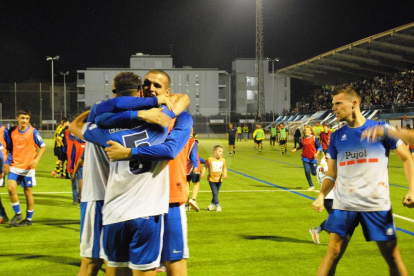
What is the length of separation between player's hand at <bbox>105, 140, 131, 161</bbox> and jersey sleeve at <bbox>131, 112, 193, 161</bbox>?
0.12ft

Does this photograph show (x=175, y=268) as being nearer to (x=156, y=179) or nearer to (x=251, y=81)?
(x=156, y=179)

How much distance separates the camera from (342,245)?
4387 mm

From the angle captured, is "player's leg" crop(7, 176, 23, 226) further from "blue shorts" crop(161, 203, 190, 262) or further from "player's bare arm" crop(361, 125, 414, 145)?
"player's bare arm" crop(361, 125, 414, 145)

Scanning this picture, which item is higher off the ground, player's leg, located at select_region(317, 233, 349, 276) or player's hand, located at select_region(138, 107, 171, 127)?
player's hand, located at select_region(138, 107, 171, 127)

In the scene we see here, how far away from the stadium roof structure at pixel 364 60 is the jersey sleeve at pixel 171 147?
33909 millimetres

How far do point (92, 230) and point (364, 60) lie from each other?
4642cm

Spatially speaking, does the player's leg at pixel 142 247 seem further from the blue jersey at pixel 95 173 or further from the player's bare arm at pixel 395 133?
the player's bare arm at pixel 395 133

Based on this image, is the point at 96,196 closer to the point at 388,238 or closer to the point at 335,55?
the point at 388,238

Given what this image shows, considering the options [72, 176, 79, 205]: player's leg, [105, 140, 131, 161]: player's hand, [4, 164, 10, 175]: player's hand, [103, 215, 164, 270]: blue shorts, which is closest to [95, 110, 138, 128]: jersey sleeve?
[105, 140, 131, 161]: player's hand

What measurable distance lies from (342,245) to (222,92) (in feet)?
253

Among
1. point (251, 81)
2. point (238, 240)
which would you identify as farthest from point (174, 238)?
point (251, 81)

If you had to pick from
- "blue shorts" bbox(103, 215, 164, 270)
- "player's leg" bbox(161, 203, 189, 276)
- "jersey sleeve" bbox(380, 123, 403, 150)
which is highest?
"jersey sleeve" bbox(380, 123, 403, 150)

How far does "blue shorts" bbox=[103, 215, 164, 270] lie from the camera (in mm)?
2963

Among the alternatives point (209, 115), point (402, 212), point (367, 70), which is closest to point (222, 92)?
point (209, 115)
